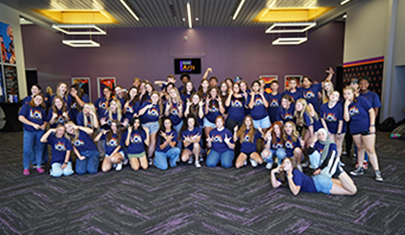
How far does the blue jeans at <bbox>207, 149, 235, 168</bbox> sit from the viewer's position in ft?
13.9

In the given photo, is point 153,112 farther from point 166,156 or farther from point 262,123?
point 262,123

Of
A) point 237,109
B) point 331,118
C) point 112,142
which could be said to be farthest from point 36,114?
point 331,118

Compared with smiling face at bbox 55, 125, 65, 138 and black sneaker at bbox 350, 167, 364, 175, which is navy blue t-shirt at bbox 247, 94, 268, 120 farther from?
smiling face at bbox 55, 125, 65, 138

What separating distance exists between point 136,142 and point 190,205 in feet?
6.07

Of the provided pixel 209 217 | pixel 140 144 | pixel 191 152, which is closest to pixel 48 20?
pixel 140 144

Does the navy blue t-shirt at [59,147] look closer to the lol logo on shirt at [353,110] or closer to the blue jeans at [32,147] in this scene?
Result: the blue jeans at [32,147]

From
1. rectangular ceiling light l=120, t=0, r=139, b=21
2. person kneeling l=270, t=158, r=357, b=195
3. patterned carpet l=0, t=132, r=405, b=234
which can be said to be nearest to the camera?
patterned carpet l=0, t=132, r=405, b=234

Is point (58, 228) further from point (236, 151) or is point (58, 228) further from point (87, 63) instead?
point (87, 63)

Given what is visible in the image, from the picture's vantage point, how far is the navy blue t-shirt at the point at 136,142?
424cm

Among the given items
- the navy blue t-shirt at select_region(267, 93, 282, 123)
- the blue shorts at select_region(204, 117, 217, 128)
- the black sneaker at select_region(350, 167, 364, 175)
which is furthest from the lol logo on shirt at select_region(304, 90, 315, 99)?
the blue shorts at select_region(204, 117, 217, 128)

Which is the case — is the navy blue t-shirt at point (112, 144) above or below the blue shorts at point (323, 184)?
above

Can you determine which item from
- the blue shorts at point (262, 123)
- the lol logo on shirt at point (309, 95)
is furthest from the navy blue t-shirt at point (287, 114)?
the lol logo on shirt at point (309, 95)

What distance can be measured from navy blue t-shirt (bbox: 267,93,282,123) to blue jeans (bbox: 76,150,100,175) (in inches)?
139

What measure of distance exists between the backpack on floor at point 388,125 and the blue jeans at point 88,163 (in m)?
7.68
